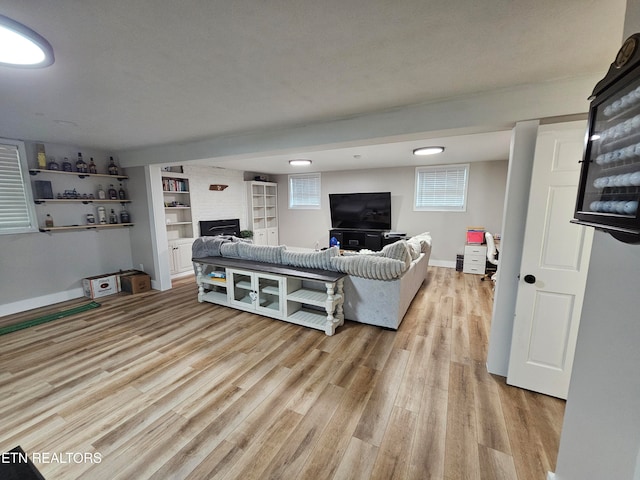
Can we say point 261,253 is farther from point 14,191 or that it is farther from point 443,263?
point 443,263

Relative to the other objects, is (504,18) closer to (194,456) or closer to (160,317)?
(194,456)

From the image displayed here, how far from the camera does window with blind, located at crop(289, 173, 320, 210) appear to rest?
7.20 m

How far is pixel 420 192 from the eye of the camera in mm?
6035

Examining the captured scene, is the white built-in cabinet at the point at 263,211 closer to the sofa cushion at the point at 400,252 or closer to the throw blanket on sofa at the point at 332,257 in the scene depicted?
the throw blanket on sofa at the point at 332,257

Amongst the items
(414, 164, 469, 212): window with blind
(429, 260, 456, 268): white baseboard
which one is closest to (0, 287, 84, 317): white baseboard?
(414, 164, 469, 212): window with blind

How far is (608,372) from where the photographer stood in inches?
38.0

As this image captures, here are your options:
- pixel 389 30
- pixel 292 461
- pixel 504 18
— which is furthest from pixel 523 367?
pixel 389 30

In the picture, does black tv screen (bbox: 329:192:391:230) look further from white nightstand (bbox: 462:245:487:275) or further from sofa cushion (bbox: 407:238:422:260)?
sofa cushion (bbox: 407:238:422:260)

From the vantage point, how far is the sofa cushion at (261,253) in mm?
3494

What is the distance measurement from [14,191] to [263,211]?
4.68 metres

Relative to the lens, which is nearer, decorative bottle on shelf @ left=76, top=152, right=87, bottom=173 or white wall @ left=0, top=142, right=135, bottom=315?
white wall @ left=0, top=142, right=135, bottom=315

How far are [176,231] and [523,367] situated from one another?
590 centimetres

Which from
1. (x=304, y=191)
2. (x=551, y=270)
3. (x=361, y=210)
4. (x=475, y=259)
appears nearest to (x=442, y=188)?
(x=475, y=259)

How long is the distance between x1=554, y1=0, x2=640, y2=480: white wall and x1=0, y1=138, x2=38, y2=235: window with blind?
18.9 feet
